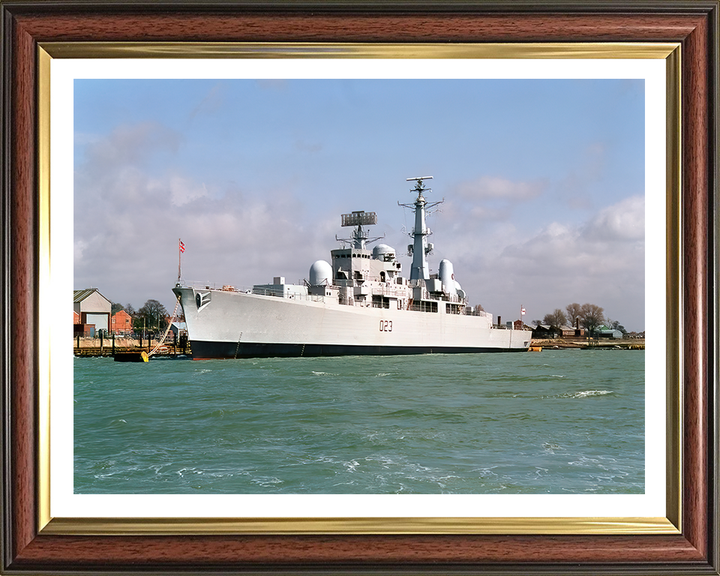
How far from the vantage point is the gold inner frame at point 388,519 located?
149 cm

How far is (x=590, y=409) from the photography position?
1041 centimetres

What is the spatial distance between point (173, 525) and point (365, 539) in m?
0.47

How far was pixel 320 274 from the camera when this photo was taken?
23609 millimetres

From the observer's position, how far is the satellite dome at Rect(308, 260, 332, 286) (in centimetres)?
2353

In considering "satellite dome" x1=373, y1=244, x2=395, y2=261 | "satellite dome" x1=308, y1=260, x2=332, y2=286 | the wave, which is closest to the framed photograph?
the wave

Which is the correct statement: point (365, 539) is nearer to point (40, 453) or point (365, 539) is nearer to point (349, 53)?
point (40, 453)

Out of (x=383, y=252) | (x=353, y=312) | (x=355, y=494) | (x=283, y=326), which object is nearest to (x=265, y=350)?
(x=283, y=326)

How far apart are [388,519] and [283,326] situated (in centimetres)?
1906

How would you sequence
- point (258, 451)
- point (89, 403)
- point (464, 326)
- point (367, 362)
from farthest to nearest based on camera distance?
1. point (464, 326)
2. point (367, 362)
3. point (89, 403)
4. point (258, 451)

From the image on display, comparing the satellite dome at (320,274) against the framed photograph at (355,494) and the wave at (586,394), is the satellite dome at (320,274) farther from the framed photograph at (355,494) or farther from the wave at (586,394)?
the framed photograph at (355,494)

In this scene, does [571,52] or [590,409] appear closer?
[571,52]

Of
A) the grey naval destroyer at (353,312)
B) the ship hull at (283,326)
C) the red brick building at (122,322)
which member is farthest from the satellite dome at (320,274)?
the red brick building at (122,322)

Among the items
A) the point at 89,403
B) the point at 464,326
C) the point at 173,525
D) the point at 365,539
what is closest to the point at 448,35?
the point at 365,539

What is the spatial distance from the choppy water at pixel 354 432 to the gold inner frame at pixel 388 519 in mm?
573
